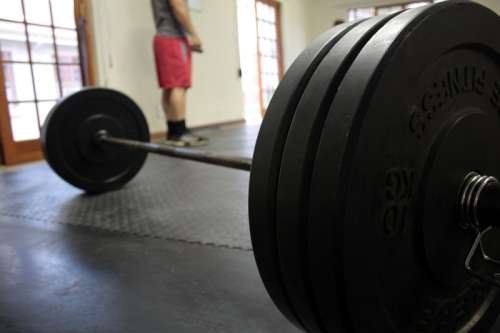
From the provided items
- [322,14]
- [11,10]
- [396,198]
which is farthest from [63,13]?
[322,14]

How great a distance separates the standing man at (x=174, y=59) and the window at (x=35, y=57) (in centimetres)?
58

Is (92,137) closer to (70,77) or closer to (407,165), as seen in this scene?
(407,165)

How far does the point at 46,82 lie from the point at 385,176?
292 centimetres

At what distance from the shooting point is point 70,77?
2998 millimetres

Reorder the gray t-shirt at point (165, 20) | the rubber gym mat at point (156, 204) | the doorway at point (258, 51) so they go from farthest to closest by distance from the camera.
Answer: the doorway at point (258, 51) < the gray t-shirt at point (165, 20) < the rubber gym mat at point (156, 204)

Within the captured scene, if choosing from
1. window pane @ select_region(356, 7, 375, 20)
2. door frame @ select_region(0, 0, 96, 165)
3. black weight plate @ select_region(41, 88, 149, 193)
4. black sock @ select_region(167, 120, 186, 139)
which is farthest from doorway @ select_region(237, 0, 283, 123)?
black weight plate @ select_region(41, 88, 149, 193)

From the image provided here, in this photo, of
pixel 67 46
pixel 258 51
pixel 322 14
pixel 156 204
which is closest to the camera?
pixel 156 204

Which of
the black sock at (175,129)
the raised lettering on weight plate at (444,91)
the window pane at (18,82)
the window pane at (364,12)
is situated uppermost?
the window pane at (364,12)

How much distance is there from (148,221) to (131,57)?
7.49ft

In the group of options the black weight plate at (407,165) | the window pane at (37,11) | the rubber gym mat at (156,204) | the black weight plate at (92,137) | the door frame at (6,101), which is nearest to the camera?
the black weight plate at (407,165)

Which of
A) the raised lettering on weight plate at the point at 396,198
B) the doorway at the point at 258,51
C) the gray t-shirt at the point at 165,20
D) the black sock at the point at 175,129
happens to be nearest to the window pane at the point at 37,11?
the gray t-shirt at the point at 165,20

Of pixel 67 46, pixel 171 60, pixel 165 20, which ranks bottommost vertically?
pixel 171 60

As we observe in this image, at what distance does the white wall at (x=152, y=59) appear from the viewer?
3.09 meters

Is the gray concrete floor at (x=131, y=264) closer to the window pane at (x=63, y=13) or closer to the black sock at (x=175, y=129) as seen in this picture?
the black sock at (x=175, y=129)
